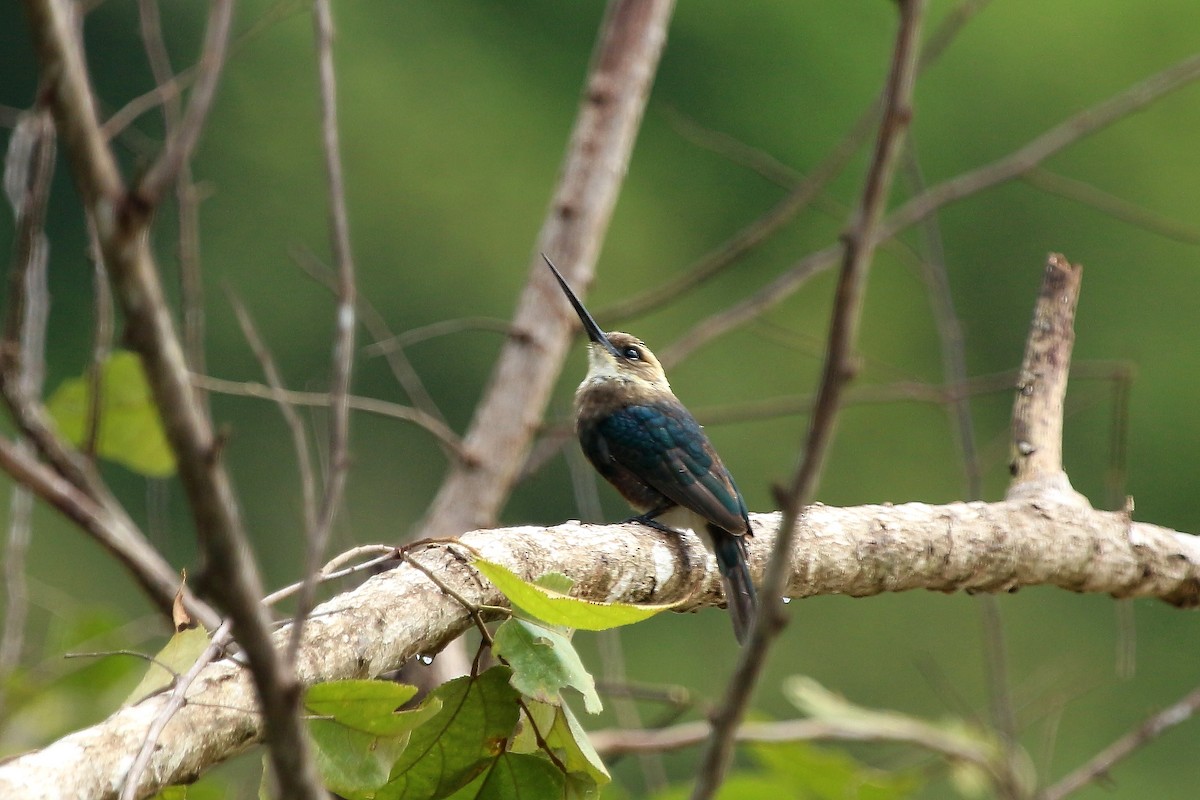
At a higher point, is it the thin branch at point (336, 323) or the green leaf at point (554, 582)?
the thin branch at point (336, 323)

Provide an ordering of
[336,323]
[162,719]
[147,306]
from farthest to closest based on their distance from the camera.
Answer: [336,323] → [162,719] → [147,306]

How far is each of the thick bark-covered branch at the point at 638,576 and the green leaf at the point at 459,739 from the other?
0.13 meters

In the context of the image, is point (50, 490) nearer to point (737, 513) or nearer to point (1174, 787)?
point (737, 513)

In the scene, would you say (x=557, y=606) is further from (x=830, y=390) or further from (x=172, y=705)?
(x=830, y=390)

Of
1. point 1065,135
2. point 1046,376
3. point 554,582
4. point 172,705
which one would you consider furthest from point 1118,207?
point 172,705

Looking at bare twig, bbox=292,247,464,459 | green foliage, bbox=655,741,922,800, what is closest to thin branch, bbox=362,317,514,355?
bare twig, bbox=292,247,464,459

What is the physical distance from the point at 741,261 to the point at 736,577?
7.70 metres

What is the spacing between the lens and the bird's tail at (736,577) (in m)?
2.50

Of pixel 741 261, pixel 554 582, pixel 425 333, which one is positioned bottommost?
pixel 554 582

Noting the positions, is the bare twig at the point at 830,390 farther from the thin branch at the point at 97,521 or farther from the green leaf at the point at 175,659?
the thin branch at the point at 97,521

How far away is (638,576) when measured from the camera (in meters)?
2.20

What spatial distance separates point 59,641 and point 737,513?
66.6 inches

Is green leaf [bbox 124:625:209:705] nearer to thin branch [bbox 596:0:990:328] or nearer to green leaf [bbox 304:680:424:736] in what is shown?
green leaf [bbox 304:680:424:736]

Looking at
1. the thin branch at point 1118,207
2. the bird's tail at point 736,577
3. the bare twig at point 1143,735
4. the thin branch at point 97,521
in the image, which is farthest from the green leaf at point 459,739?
the thin branch at point 1118,207
